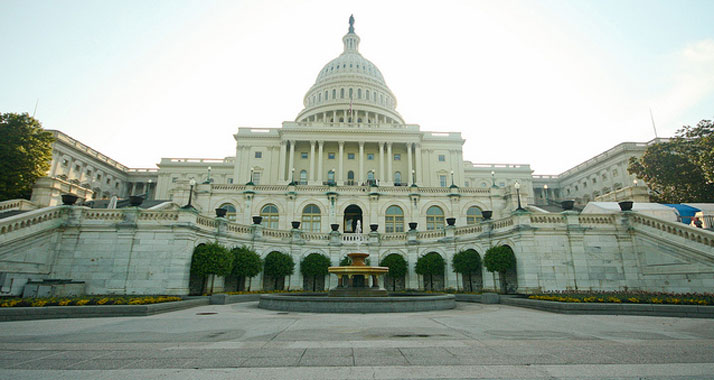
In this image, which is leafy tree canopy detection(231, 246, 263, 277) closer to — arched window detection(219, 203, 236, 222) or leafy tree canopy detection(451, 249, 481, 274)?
leafy tree canopy detection(451, 249, 481, 274)

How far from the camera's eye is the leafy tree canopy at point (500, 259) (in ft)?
80.9

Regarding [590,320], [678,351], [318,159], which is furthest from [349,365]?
[318,159]

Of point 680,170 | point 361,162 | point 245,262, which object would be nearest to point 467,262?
point 245,262

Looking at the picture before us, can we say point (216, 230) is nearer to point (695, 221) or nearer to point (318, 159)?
point (695, 221)

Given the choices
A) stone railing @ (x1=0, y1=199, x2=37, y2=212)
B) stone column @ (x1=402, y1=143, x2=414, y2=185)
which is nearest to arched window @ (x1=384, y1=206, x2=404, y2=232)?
stone column @ (x1=402, y1=143, x2=414, y2=185)

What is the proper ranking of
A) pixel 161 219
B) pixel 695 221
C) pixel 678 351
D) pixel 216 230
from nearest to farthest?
1. pixel 678 351
2. pixel 161 219
3. pixel 216 230
4. pixel 695 221

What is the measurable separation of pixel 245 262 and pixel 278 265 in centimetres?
344

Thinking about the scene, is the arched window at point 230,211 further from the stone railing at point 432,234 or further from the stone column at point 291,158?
the stone column at point 291,158

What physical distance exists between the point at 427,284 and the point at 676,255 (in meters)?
17.8

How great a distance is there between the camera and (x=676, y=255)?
2098 cm

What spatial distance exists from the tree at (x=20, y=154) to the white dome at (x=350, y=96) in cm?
6161

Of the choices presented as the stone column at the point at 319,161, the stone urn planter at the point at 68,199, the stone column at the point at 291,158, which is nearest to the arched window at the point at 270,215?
the stone urn planter at the point at 68,199

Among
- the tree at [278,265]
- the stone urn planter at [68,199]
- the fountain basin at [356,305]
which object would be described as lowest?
the fountain basin at [356,305]

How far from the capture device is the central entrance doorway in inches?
1797
